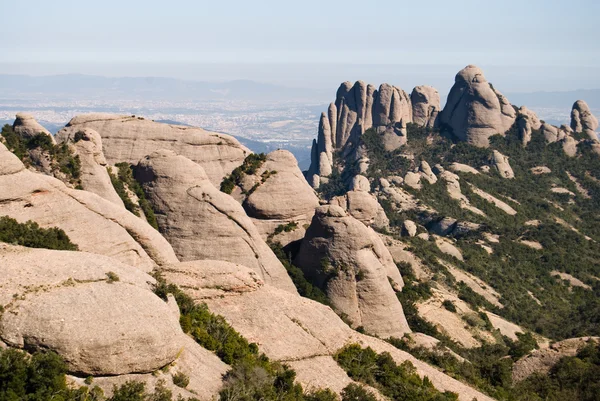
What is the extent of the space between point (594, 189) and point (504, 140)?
22.6 metres

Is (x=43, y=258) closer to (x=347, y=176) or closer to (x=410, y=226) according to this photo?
(x=410, y=226)

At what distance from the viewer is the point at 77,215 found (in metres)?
34.8

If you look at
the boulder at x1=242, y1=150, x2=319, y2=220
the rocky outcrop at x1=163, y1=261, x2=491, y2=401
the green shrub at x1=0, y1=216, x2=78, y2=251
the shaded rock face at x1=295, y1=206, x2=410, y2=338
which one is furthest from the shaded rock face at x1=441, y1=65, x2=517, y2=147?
the green shrub at x1=0, y1=216, x2=78, y2=251

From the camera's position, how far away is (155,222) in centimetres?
4653

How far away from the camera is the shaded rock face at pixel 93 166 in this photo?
43875 mm

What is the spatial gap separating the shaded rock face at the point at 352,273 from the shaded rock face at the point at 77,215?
16.4 meters

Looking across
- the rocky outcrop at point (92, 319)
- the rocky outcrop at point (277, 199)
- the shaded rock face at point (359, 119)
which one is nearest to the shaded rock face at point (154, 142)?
the rocky outcrop at point (277, 199)

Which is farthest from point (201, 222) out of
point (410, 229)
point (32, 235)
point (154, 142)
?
point (410, 229)

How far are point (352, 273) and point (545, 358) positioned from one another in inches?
625

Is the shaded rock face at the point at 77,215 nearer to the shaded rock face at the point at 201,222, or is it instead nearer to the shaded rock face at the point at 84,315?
the shaded rock face at the point at 84,315

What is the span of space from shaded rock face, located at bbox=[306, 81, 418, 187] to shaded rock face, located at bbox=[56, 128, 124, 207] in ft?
318

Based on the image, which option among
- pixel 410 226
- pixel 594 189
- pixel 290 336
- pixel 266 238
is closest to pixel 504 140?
pixel 594 189

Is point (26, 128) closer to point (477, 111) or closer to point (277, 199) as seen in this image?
point (277, 199)

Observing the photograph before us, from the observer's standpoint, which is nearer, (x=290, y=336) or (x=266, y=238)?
(x=290, y=336)
